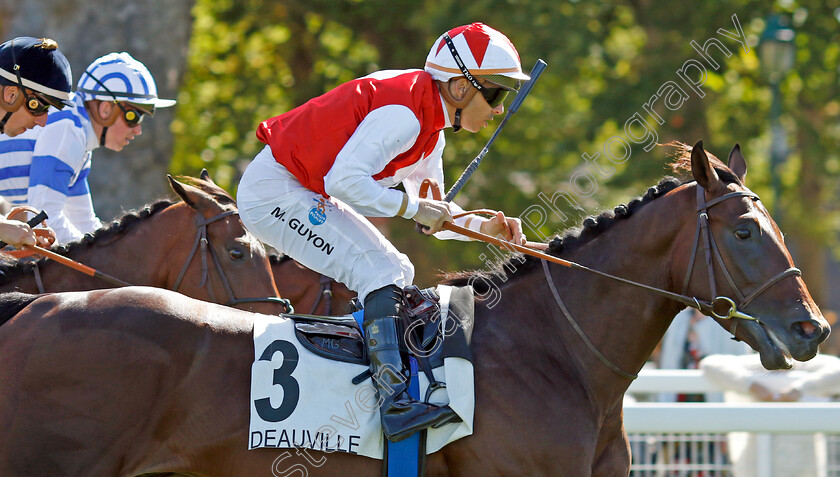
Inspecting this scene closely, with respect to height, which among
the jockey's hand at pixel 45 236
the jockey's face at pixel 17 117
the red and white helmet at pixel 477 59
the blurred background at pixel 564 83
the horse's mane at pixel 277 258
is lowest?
the jockey's hand at pixel 45 236

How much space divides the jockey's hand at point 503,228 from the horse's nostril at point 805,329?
1.16m

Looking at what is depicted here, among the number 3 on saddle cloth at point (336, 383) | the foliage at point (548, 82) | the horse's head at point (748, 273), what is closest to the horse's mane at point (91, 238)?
the number 3 on saddle cloth at point (336, 383)

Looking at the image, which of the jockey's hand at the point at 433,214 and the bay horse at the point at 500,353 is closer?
the bay horse at the point at 500,353

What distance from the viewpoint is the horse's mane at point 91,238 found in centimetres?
437

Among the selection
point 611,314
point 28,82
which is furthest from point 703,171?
point 28,82

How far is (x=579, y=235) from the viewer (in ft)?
12.5

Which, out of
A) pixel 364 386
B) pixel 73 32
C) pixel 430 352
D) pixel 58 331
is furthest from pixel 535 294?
pixel 73 32

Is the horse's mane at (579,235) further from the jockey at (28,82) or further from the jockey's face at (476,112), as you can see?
the jockey at (28,82)

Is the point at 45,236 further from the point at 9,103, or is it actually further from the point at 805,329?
the point at 805,329

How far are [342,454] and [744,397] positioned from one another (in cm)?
353

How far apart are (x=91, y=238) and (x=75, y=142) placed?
0.65m

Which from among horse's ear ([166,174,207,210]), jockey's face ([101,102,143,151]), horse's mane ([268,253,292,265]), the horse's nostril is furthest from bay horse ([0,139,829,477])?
horse's mane ([268,253,292,265])

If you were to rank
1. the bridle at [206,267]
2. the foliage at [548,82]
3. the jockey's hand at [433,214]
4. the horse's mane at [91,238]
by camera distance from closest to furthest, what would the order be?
the jockey's hand at [433,214] → the horse's mane at [91,238] → the bridle at [206,267] → the foliage at [548,82]

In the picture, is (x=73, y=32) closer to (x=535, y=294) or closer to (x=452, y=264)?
(x=452, y=264)
